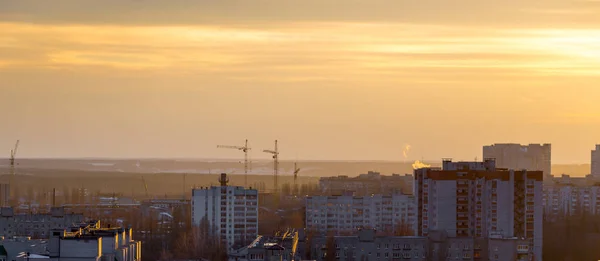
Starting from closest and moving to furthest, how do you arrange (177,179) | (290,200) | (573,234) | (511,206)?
(511,206) < (573,234) < (290,200) < (177,179)

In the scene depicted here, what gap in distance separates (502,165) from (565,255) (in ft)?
172

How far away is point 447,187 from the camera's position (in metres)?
68.2

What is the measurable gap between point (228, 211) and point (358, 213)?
12.8 m

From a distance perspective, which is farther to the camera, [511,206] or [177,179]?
[177,179]

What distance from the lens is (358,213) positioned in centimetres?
8294

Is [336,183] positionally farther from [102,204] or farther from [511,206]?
[511,206]

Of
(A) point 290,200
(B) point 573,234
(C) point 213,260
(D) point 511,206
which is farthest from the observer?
(A) point 290,200

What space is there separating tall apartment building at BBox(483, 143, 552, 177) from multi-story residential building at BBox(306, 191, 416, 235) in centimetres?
4276

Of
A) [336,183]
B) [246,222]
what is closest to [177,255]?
[246,222]

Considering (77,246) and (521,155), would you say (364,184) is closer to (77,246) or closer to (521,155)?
(521,155)

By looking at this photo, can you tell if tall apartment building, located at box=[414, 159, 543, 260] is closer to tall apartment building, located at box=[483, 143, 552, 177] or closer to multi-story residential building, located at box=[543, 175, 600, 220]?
multi-story residential building, located at box=[543, 175, 600, 220]

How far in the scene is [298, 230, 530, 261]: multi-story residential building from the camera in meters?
59.9

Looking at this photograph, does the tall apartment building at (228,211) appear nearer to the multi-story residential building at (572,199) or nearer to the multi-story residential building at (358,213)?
the multi-story residential building at (358,213)

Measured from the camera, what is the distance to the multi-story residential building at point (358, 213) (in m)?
81.3
